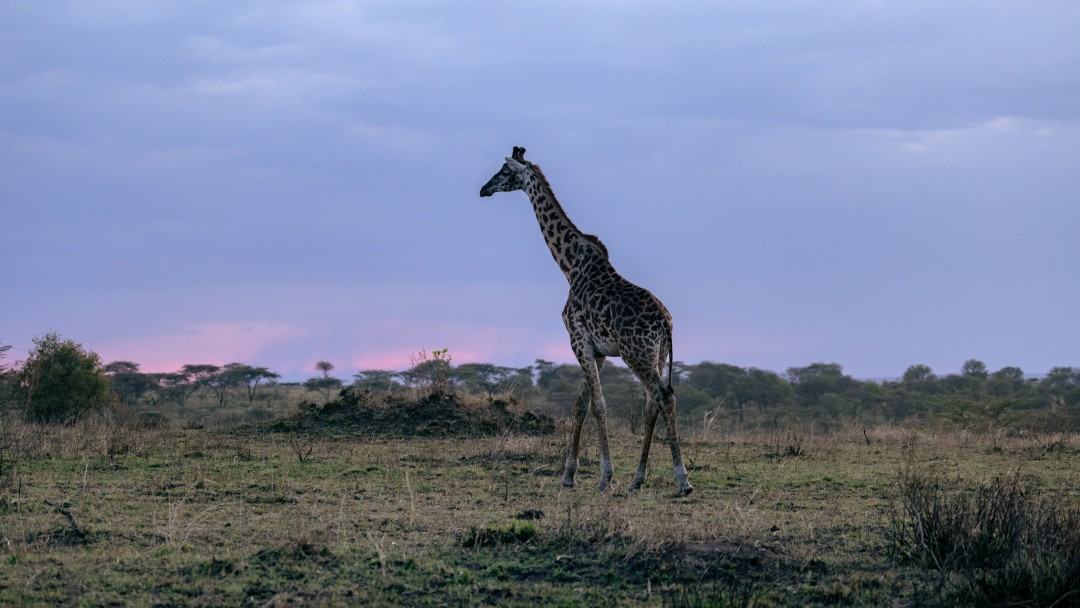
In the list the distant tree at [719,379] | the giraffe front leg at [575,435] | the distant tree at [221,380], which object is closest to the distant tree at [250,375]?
the distant tree at [221,380]

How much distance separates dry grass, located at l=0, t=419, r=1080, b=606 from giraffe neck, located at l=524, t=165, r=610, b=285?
261 centimetres

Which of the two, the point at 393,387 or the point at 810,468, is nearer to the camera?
the point at 810,468

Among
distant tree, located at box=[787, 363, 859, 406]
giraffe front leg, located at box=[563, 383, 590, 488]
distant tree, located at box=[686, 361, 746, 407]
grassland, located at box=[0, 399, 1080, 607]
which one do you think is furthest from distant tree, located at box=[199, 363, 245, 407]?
giraffe front leg, located at box=[563, 383, 590, 488]

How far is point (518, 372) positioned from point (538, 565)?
142 ft

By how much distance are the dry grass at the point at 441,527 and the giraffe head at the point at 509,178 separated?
11.8 ft

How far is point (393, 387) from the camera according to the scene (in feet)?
63.0

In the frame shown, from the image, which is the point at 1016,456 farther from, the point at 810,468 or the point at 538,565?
the point at 538,565

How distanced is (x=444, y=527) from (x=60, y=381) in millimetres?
18608

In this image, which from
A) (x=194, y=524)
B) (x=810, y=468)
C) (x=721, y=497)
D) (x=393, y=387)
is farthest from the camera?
(x=393, y=387)

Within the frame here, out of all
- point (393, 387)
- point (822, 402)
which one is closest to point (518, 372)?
point (822, 402)

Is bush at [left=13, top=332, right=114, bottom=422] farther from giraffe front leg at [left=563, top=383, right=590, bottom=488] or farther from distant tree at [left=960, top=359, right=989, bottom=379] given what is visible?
distant tree at [left=960, top=359, right=989, bottom=379]

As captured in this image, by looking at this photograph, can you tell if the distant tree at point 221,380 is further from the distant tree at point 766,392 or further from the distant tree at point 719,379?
the distant tree at point 766,392

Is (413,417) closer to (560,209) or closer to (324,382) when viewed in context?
(560,209)

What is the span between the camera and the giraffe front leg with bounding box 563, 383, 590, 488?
11.6 metres
